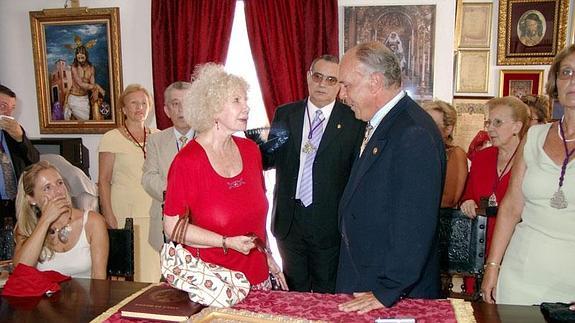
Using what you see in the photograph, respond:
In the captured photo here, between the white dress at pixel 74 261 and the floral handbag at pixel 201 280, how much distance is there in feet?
3.51

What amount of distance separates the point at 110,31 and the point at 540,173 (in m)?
4.85

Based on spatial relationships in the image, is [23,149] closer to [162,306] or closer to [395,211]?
[162,306]

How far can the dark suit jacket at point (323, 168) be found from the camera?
319cm

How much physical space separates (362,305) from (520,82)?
487 cm

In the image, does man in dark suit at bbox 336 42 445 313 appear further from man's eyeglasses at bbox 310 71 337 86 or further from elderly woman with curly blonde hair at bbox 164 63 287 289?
man's eyeglasses at bbox 310 71 337 86

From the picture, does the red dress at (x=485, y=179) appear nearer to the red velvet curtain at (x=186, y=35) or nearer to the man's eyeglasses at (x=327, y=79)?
the man's eyeglasses at (x=327, y=79)

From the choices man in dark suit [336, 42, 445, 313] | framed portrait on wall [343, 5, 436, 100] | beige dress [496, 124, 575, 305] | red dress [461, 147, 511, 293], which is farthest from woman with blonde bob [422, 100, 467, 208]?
man in dark suit [336, 42, 445, 313]

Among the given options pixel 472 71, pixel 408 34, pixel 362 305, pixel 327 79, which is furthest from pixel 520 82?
pixel 362 305

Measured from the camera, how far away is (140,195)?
4309 millimetres

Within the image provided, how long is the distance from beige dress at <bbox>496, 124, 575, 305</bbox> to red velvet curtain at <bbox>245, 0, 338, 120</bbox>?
3240 millimetres

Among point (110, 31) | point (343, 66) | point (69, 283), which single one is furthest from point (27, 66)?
point (343, 66)

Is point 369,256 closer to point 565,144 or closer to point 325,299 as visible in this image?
point 325,299

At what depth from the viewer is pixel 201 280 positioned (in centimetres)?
190

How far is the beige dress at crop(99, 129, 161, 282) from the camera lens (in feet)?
14.0
